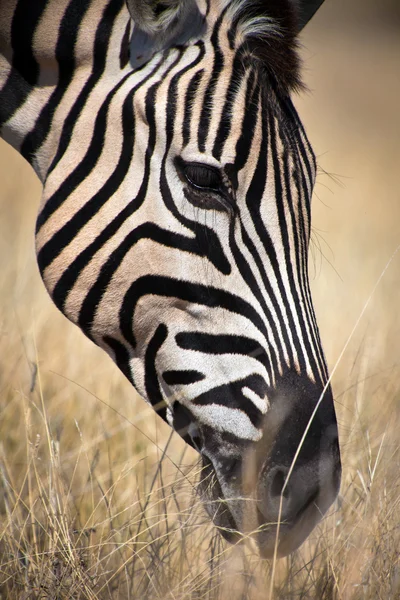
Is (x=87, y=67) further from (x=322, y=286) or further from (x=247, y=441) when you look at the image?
(x=322, y=286)

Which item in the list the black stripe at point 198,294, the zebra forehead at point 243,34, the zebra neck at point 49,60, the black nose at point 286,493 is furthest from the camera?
the zebra neck at point 49,60

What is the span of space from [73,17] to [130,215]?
96cm

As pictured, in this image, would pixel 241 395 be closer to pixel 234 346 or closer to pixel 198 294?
pixel 234 346

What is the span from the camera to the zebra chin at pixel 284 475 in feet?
7.29

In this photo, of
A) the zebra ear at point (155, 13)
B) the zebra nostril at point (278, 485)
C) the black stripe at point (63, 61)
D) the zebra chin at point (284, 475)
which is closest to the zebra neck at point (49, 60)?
the black stripe at point (63, 61)

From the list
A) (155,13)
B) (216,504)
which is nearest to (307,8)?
(155,13)

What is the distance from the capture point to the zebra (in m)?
2.28

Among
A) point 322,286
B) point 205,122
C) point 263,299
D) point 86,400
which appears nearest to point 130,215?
point 205,122

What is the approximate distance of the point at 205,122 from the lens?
2369 mm

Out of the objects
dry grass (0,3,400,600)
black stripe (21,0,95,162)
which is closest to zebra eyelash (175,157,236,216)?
dry grass (0,3,400,600)

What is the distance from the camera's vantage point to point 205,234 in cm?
233

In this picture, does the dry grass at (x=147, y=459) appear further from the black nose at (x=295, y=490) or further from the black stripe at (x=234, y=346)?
the black stripe at (x=234, y=346)

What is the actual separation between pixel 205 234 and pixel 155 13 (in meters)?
0.89

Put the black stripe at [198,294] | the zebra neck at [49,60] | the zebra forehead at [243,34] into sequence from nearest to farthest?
the black stripe at [198,294], the zebra forehead at [243,34], the zebra neck at [49,60]
